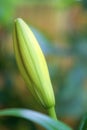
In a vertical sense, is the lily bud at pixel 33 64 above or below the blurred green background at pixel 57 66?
above

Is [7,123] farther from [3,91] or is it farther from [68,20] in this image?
[68,20]

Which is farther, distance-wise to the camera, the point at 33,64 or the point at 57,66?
the point at 57,66

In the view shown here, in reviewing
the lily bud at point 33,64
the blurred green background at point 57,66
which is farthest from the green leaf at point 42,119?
the blurred green background at point 57,66

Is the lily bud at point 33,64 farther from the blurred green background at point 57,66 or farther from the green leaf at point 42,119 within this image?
the blurred green background at point 57,66

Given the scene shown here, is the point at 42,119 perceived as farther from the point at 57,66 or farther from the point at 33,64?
the point at 57,66

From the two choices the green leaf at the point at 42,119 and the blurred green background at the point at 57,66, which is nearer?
the green leaf at the point at 42,119

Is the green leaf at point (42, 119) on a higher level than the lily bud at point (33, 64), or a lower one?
lower

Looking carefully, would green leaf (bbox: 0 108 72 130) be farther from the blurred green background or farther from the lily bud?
the blurred green background

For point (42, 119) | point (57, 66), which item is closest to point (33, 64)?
point (42, 119)
